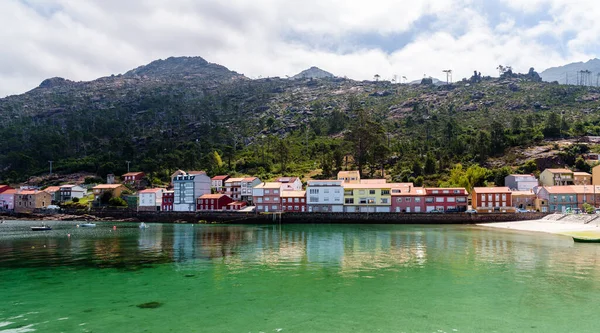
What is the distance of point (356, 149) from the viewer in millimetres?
120438

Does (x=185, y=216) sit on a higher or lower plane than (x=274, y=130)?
lower

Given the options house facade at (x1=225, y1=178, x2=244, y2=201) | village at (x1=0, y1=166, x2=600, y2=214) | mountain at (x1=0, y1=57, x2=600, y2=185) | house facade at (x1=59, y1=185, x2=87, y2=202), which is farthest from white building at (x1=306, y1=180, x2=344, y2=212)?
house facade at (x1=59, y1=185, x2=87, y2=202)

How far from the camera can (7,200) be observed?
114 m

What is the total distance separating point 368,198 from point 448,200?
16.8 metres

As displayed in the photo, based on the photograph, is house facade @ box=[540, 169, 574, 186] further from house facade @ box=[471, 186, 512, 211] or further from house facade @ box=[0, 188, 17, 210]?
house facade @ box=[0, 188, 17, 210]

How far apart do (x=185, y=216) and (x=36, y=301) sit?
72.6 metres

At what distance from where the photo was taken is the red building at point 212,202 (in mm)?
99056

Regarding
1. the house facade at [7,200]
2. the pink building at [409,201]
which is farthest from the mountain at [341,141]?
the house facade at [7,200]

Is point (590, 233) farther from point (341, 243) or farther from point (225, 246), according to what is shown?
point (225, 246)

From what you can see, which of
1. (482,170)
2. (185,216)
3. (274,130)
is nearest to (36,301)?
(185,216)

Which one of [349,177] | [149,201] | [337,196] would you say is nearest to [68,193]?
[149,201]

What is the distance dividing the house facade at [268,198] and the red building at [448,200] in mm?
33158

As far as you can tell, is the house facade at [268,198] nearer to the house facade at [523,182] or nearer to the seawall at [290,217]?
the seawall at [290,217]

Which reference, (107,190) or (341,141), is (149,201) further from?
(341,141)
